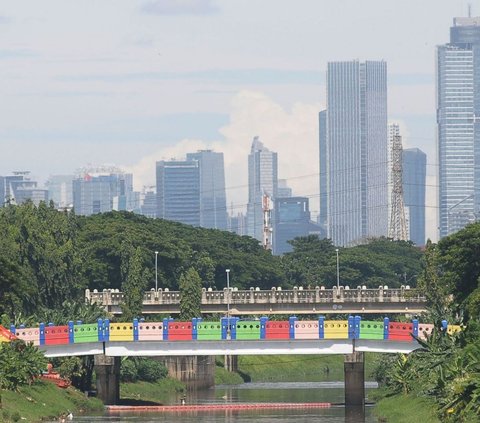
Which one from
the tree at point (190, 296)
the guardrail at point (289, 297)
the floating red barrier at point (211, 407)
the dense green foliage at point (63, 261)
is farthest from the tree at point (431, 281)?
the floating red barrier at point (211, 407)

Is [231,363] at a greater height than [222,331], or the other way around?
[222,331]

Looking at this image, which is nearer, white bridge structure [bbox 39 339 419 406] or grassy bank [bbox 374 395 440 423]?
grassy bank [bbox 374 395 440 423]

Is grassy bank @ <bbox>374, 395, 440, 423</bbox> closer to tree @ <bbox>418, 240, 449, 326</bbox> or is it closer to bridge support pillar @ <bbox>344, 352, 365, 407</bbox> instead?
bridge support pillar @ <bbox>344, 352, 365, 407</bbox>

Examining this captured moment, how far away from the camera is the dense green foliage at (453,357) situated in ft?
247

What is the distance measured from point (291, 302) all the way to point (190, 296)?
30.8ft

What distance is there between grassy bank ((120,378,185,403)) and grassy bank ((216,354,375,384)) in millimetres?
25530

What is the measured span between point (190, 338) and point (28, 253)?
29028 millimetres

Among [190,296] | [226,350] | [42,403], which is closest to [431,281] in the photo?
[190,296]

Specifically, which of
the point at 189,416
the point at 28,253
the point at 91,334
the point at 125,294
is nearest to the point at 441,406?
the point at 189,416

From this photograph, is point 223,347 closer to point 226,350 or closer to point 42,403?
point 226,350

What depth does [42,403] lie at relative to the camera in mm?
97375

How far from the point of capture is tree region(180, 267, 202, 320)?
159m

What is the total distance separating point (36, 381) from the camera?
10138cm

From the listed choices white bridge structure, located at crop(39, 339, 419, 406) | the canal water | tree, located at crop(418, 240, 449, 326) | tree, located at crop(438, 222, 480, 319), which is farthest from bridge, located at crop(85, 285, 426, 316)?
white bridge structure, located at crop(39, 339, 419, 406)
